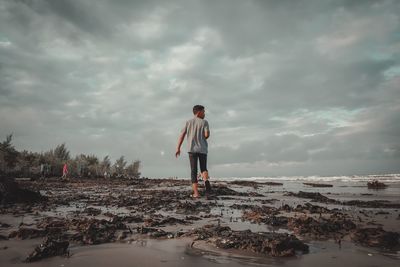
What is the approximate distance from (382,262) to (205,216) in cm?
270

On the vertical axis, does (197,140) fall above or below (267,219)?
above

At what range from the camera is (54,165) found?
29484 mm

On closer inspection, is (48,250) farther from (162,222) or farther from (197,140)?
(197,140)

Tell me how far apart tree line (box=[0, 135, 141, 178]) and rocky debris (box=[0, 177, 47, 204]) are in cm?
1243

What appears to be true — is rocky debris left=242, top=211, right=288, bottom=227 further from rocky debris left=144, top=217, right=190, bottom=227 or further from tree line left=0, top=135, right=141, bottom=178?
tree line left=0, top=135, right=141, bottom=178

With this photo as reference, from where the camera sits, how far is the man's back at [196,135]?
816 centimetres

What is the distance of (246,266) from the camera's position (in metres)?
2.03

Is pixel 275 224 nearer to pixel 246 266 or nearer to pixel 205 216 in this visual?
pixel 205 216

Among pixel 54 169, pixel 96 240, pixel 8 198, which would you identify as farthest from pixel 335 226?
pixel 54 169

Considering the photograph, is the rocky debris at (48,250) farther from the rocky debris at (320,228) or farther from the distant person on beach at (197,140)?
the distant person on beach at (197,140)

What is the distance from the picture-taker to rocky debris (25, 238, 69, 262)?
7.13 ft

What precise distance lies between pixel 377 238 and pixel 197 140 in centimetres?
584

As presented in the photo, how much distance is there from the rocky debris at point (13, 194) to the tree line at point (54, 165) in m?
12.4

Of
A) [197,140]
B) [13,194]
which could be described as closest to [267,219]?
[197,140]
